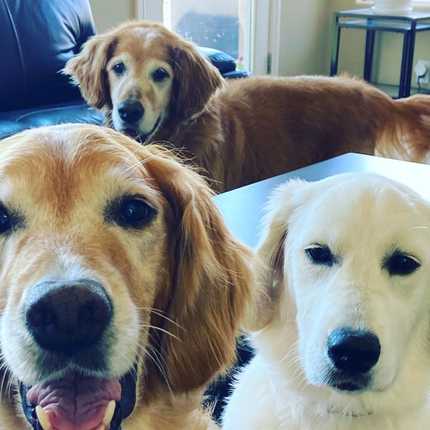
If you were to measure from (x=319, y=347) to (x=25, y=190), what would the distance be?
0.50 m

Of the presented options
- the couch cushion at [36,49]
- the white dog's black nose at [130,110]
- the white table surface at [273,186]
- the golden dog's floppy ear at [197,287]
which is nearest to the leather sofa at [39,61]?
the couch cushion at [36,49]

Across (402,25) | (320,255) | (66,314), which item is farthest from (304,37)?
(66,314)

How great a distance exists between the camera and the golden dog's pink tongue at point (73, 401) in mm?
871

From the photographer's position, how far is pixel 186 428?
1.11 m

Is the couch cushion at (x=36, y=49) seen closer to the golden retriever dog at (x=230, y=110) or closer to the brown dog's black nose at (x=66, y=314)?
the golden retriever dog at (x=230, y=110)

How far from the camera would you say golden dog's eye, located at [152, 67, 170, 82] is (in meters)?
2.66

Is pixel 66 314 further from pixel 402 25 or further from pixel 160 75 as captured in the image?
pixel 402 25

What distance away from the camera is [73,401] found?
0.88 meters

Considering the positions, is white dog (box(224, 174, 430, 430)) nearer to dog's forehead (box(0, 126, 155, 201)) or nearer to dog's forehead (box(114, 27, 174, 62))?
dog's forehead (box(0, 126, 155, 201))

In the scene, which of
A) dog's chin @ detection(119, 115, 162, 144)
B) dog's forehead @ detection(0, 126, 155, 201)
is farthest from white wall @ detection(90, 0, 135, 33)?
dog's forehead @ detection(0, 126, 155, 201)

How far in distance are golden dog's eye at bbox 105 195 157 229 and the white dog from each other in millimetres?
296

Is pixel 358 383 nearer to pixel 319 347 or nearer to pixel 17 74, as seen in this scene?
pixel 319 347

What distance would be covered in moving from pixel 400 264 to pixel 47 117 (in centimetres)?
196

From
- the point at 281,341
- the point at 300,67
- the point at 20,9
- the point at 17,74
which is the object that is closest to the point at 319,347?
the point at 281,341
